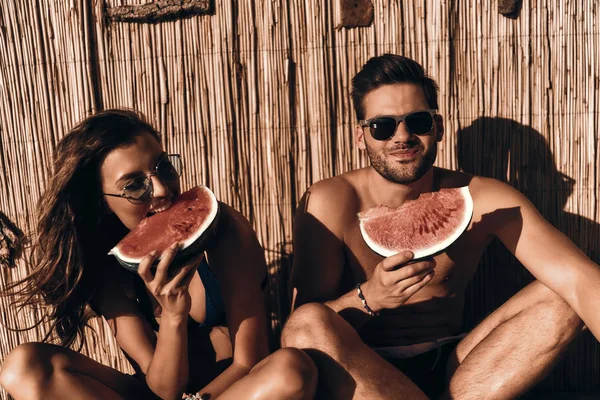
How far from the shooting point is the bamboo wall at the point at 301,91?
3.68 metres

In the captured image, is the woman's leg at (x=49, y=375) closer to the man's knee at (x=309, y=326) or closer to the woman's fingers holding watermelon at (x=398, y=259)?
the man's knee at (x=309, y=326)

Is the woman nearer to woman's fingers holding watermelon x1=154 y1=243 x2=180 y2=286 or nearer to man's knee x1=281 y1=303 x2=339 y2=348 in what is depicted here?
woman's fingers holding watermelon x1=154 y1=243 x2=180 y2=286

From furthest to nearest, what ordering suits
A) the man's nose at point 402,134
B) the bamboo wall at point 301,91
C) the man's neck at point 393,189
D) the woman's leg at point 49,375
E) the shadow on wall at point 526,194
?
1. the shadow on wall at point 526,194
2. the bamboo wall at point 301,91
3. the man's neck at point 393,189
4. the man's nose at point 402,134
5. the woman's leg at point 49,375

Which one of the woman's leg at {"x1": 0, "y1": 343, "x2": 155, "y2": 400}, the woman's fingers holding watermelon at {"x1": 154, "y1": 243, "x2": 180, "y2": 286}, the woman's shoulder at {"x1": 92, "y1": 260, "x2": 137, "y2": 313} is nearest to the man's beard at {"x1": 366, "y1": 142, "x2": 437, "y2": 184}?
the woman's fingers holding watermelon at {"x1": 154, "y1": 243, "x2": 180, "y2": 286}

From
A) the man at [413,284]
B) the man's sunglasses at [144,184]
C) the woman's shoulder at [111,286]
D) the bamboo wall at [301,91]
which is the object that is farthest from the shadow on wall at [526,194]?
the woman's shoulder at [111,286]

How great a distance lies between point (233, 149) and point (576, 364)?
2.70 metres

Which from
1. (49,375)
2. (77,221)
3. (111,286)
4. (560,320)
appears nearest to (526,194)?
(560,320)

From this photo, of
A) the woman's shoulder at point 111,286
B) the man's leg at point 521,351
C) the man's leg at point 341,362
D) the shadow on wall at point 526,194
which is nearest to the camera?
the man's leg at point 341,362

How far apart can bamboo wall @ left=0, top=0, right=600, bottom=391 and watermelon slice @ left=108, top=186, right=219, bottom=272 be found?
0.95 m

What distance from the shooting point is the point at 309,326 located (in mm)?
2951

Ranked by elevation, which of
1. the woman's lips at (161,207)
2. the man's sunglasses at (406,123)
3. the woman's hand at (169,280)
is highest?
the man's sunglasses at (406,123)

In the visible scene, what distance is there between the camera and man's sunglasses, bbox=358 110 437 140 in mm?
3143

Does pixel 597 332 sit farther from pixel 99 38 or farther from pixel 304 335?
pixel 99 38

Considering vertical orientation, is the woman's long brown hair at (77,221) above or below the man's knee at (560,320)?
above
